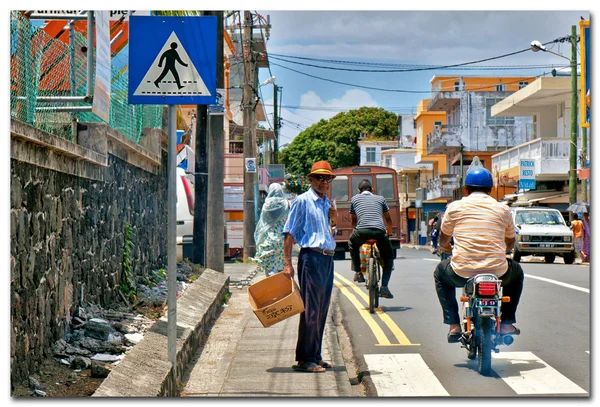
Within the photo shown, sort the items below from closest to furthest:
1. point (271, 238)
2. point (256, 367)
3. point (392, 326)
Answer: point (256, 367), point (392, 326), point (271, 238)

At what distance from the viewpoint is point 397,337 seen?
9.45 m

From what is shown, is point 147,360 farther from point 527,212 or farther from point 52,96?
point 527,212

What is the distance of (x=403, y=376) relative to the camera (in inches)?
287

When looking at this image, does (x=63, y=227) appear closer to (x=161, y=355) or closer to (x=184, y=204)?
(x=161, y=355)

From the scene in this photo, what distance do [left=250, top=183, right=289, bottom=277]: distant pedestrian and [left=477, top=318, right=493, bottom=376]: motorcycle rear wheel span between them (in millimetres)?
7607

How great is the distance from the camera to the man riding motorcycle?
7.33 m

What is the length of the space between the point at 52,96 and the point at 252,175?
1870 centimetres

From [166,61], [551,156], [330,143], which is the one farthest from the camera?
[330,143]

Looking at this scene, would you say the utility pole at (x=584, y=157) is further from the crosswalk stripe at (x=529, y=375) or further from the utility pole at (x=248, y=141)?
the crosswalk stripe at (x=529, y=375)

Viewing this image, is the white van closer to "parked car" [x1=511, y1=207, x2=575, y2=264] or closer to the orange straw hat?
"parked car" [x1=511, y1=207, x2=575, y2=264]

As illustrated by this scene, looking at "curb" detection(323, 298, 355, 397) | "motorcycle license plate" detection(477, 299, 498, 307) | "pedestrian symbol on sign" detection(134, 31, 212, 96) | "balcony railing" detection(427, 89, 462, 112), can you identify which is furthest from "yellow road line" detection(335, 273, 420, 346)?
"balcony railing" detection(427, 89, 462, 112)

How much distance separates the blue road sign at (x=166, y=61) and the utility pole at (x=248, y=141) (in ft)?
61.1

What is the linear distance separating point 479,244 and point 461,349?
5.47ft

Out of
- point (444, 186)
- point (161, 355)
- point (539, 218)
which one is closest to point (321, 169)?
point (161, 355)
